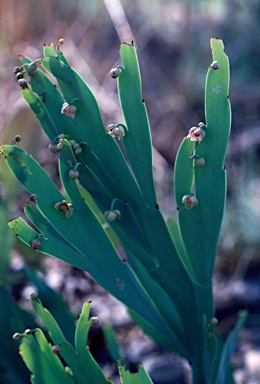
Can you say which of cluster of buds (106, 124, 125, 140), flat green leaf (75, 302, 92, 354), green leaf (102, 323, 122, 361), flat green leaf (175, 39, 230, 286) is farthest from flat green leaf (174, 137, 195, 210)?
green leaf (102, 323, 122, 361)

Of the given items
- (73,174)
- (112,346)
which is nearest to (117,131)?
(73,174)

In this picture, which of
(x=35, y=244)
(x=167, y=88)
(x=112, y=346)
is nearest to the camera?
(x=35, y=244)

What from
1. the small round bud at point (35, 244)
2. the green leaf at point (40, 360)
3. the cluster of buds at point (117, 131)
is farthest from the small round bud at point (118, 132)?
the green leaf at point (40, 360)

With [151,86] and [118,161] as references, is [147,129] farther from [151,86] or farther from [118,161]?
[151,86]

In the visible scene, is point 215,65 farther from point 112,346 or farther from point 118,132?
point 112,346

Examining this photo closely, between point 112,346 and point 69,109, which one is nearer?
point 69,109

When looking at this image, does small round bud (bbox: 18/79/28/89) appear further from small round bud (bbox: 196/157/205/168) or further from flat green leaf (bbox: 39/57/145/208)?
small round bud (bbox: 196/157/205/168)

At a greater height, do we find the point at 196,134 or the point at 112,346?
the point at 196,134

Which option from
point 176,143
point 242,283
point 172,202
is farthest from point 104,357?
point 176,143
